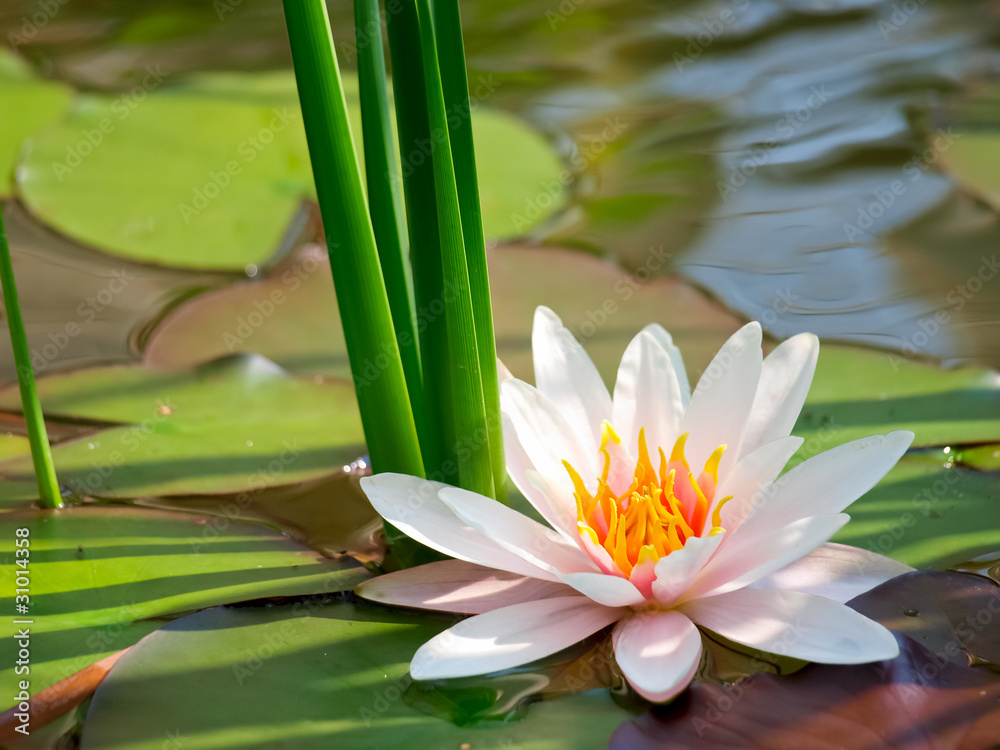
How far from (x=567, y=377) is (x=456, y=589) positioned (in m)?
0.36

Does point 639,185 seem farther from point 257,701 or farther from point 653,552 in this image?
point 257,701

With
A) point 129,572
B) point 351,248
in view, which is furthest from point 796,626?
point 129,572

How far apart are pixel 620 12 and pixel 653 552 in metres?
2.88

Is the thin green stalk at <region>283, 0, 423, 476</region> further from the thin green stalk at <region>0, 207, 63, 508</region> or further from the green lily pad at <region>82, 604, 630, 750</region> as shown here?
the thin green stalk at <region>0, 207, 63, 508</region>

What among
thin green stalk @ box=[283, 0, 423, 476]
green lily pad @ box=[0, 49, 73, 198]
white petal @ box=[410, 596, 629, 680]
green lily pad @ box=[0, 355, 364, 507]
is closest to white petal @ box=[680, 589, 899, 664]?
white petal @ box=[410, 596, 629, 680]

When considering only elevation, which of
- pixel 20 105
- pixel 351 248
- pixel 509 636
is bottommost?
pixel 509 636

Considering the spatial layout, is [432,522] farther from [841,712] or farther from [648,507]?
[841,712]

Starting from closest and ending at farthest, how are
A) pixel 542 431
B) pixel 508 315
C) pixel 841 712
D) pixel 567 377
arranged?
pixel 841 712 < pixel 542 431 < pixel 567 377 < pixel 508 315

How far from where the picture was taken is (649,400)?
3.95 ft

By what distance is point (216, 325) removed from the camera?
1.85 meters

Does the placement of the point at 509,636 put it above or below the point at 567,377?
below

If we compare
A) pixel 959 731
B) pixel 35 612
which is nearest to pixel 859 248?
pixel 959 731

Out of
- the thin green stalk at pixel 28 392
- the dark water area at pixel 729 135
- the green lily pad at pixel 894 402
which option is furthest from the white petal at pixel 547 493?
the dark water area at pixel 729 135

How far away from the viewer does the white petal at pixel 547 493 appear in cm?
105
